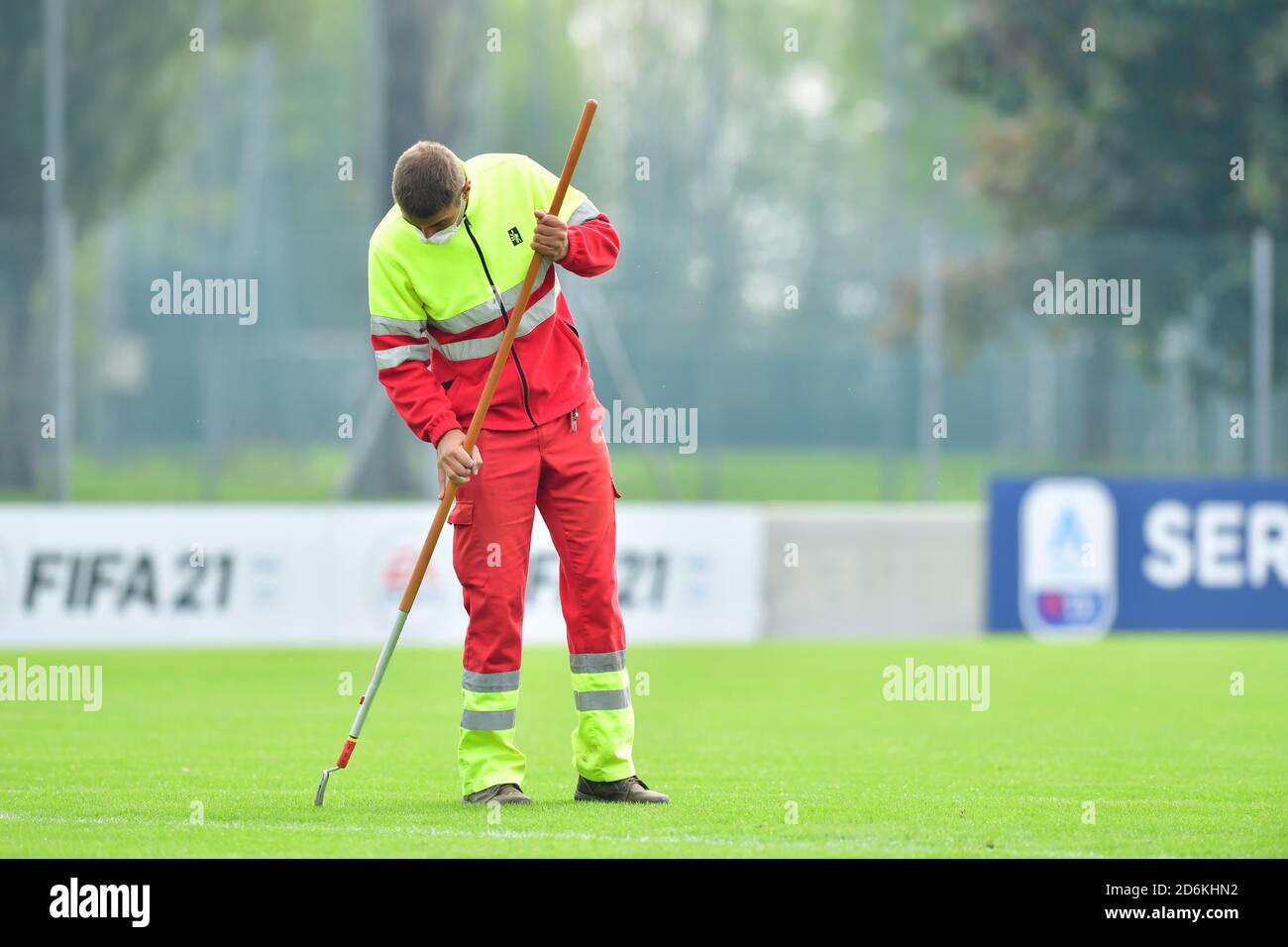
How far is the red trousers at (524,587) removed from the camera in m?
→ 7.24

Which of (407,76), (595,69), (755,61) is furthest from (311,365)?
(755,61)

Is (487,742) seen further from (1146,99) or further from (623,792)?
(1146,99)

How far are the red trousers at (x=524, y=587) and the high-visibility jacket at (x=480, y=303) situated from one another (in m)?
0.14

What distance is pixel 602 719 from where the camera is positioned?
7.28 metres

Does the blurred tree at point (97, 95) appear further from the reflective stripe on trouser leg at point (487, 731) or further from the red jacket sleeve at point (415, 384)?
the reflective stripe on trouser leg at point (487, 731)

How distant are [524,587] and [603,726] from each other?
Result: 0.55 metres

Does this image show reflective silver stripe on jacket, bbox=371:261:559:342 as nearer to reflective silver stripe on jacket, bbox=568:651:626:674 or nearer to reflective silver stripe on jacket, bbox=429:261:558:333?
reflective silver stripe on jacket, bbox=429:261:558:333

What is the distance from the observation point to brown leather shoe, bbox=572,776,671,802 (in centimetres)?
729

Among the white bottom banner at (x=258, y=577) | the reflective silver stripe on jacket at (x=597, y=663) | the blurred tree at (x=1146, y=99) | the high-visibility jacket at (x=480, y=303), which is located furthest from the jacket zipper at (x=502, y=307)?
the blurred tree at (x=1146, y=99)

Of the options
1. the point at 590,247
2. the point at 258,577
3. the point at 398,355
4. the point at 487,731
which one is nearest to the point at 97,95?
the point at 258,577

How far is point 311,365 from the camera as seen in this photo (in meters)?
20.6

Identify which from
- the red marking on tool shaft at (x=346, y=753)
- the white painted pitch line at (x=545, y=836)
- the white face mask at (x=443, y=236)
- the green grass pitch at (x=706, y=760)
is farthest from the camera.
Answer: the red marking on tool shaft at (x=346, y=753)
